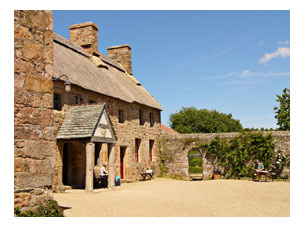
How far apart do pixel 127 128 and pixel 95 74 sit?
362 centimetres

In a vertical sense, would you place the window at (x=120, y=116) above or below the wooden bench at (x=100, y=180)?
above

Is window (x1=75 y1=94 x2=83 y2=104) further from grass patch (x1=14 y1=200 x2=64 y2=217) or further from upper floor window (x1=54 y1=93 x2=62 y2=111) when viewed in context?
grass patch (x1=14 y1=200 x2=64 y2=217)

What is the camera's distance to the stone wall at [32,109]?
5578 millimetres

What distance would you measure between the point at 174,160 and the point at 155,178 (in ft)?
5.79

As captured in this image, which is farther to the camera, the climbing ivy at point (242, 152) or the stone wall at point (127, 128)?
the climbing ivy at point (242, 152)

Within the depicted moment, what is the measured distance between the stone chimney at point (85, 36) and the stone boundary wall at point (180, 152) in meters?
7.70

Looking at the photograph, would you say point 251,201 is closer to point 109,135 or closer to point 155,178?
point 109,135

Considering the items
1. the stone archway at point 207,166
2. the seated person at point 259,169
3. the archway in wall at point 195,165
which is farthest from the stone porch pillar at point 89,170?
the archway in wall at point 195,165

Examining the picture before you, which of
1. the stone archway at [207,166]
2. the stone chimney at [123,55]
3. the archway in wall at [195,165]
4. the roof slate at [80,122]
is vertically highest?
the stone chimney at [123,55]

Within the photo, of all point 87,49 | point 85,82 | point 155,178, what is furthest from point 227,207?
point 87,49

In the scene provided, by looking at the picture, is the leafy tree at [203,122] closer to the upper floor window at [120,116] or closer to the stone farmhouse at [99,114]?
the stone farmhouse at [99,114]

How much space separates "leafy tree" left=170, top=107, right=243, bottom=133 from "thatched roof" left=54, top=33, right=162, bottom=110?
83.6 feet

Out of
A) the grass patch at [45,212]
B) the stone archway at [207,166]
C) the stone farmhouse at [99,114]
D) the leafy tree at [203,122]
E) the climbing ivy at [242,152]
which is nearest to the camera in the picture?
the grass patch at [45,212]

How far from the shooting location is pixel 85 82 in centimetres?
1553
